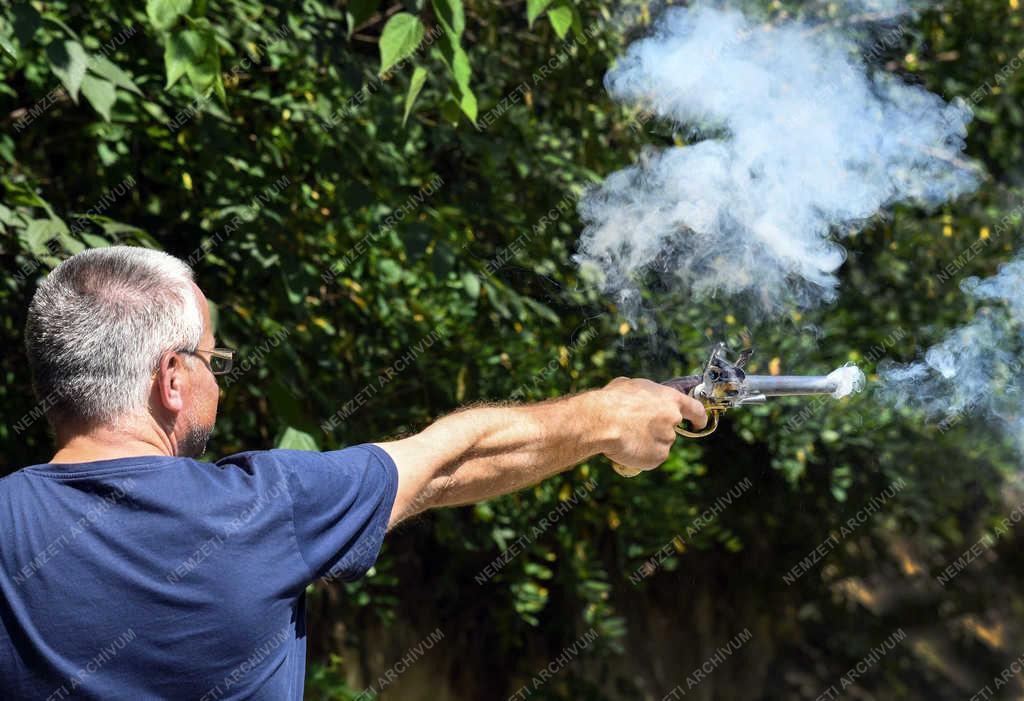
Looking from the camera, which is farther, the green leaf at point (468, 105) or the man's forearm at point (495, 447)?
the green leaf at point (468, 105)

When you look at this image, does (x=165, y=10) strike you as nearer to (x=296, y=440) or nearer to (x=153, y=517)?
(x=296, y=440)

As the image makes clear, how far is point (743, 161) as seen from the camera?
3.56 metres

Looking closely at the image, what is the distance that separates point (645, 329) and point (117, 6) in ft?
7.80

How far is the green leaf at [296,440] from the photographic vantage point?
3.11 metres

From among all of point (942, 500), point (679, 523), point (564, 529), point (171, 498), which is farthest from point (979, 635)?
point (171, 498)

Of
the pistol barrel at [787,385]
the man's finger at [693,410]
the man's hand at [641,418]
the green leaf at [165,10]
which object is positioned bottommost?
the pistol barrel at [787,385]

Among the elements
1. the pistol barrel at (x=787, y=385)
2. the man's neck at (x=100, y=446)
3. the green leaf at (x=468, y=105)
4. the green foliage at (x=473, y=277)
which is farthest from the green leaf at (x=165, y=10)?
the pistol barrel at (x=787, y=385)

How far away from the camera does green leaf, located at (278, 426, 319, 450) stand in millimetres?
3107

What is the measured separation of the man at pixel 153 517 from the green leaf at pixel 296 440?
1.14m

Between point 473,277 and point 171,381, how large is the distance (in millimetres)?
1970

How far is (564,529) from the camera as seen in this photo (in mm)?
5207

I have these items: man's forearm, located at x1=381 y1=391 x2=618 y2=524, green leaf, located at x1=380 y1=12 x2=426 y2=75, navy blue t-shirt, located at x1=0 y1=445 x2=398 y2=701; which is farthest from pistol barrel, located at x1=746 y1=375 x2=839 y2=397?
navy blue t-shirt, located at x1=0 y1=445 x2=398 y2=701

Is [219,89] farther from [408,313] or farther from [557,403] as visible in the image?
[408,313]

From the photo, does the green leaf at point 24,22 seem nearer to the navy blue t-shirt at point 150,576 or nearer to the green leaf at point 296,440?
the green leaf at point 296,440
